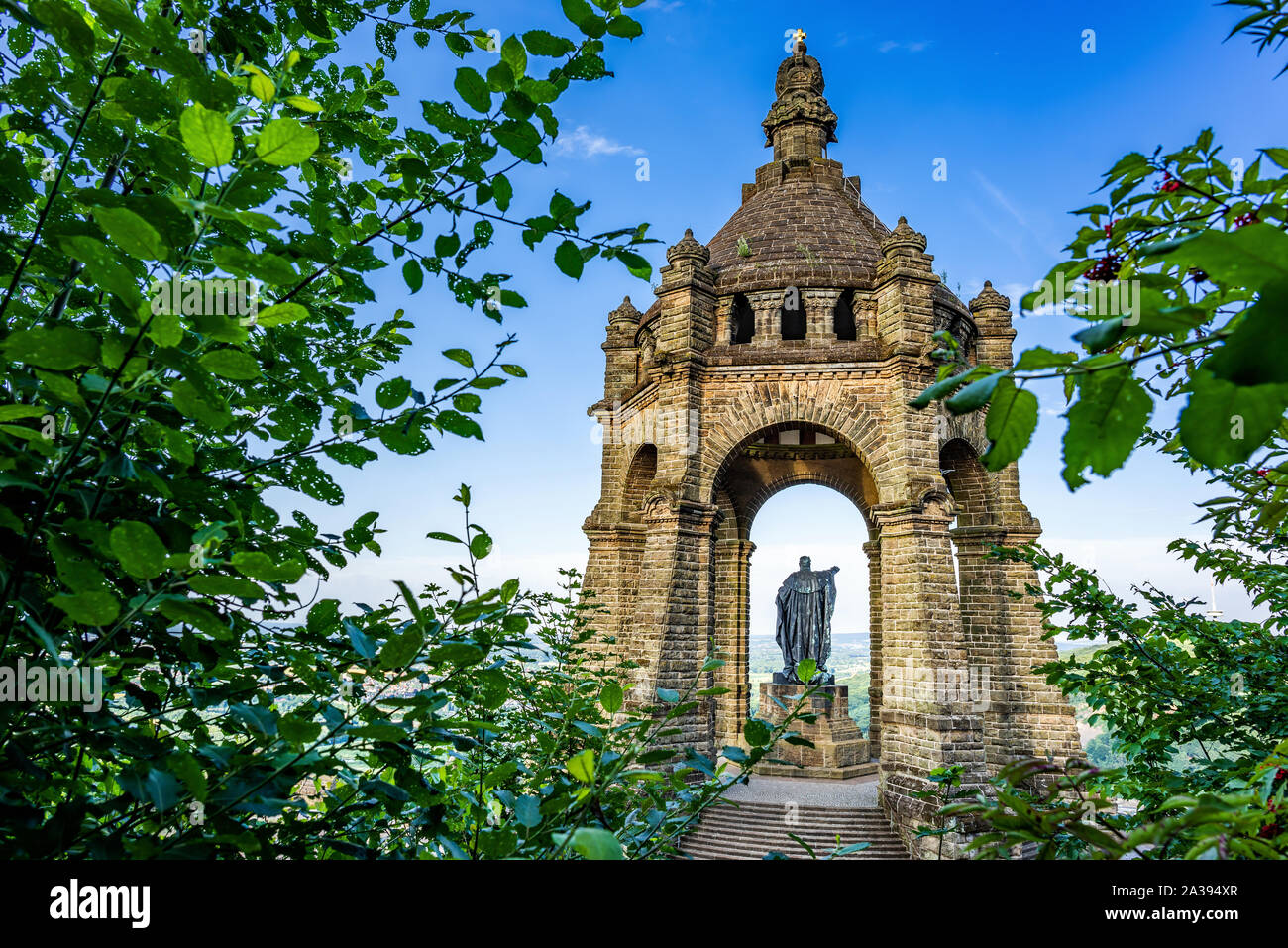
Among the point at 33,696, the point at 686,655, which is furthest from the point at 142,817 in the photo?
the point at 686,655

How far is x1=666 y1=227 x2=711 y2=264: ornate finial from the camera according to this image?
1110 centimetres

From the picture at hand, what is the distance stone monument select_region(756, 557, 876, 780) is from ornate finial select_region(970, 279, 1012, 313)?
6156 mm

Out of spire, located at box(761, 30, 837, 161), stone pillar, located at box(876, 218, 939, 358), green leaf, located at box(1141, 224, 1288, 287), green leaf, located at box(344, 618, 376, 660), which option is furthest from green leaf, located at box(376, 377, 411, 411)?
spire, located at box(761, 30, 837, 161)

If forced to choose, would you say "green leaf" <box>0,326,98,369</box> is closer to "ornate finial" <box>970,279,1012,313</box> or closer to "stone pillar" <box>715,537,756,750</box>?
"stone pillar" <box>715,537,756,750</box>

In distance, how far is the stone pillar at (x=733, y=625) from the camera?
43.7ft

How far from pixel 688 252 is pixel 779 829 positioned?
9323 millimetres

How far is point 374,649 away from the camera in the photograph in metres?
1.36

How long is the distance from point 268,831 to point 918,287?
11193 mm

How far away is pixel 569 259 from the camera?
1.53 m

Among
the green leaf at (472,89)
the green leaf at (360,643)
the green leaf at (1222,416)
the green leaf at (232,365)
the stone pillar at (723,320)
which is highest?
the stone pillar at (723,320)

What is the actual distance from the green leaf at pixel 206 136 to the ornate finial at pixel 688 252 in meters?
10.7

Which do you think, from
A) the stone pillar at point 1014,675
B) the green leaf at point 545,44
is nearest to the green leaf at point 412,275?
the green leaf at point 545,44

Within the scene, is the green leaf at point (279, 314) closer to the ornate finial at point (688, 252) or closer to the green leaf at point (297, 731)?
the green leaf at point (297, 731)
